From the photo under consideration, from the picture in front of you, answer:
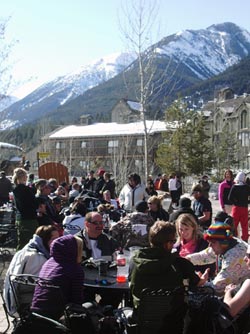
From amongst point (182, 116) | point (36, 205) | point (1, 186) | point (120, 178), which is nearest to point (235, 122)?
point (182, 116)

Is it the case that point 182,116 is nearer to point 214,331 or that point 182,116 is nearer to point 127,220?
point 127,220

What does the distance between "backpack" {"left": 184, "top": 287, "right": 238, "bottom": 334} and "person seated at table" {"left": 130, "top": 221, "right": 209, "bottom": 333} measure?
0.08 metres

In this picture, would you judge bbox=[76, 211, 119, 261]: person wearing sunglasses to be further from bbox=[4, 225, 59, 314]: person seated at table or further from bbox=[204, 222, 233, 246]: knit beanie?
bbox=[204, 222, 233, 246]: knit beanie

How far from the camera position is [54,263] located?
4.48 meters

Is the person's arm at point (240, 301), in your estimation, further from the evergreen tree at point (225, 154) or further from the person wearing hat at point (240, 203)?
the evergreen tree at point (225, 154)

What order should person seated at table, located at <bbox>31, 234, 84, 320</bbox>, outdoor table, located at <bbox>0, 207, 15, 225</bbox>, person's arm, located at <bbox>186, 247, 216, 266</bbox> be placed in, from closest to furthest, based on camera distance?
person seated at table, located at <bbox>31, 234, 84, 320</bbox> < person's arm, located at <bbox>186, 247, 216, 266</bbox> < outdoor table, located at <bbox>0, 207, 15, 225</bbox>

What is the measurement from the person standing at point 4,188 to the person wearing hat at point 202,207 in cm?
567

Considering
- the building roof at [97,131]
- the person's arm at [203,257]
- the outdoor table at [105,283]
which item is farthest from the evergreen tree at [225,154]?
the outdoor table at [105,283]

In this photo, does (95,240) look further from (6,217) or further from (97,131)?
(97,131)

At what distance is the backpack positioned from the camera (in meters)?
4.02

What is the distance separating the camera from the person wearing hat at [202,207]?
9.48 meters

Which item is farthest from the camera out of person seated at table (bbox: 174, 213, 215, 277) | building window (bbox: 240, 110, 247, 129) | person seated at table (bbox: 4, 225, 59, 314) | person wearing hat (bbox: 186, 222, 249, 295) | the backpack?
building window (bbox: 240, 110, 247, 129)

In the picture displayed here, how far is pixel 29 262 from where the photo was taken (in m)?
5.03

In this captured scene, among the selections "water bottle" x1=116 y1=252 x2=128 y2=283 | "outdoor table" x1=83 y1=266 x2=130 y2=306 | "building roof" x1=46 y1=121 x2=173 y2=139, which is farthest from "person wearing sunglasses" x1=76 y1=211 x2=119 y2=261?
"building roof" x1=46 y1=121 x2=173 y2=139
